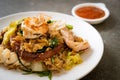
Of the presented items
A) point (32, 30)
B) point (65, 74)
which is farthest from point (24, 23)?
point (65, 74)

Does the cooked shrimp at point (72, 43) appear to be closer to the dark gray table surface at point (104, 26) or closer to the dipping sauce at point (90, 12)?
the dark gray table surface at point (104, 26)

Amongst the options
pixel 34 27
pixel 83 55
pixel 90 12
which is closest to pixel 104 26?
pixel 90 12

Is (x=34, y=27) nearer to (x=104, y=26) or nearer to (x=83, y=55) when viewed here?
(x=83, y=55)

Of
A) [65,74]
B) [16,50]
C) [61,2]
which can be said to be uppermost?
[61,2]

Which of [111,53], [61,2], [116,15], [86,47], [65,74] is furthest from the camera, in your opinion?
[61,2]

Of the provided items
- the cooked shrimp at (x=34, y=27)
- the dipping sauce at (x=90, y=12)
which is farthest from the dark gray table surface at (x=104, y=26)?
the cooked shrimp at (x=34, y=27)

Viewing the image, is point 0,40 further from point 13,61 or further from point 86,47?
point 86,47
